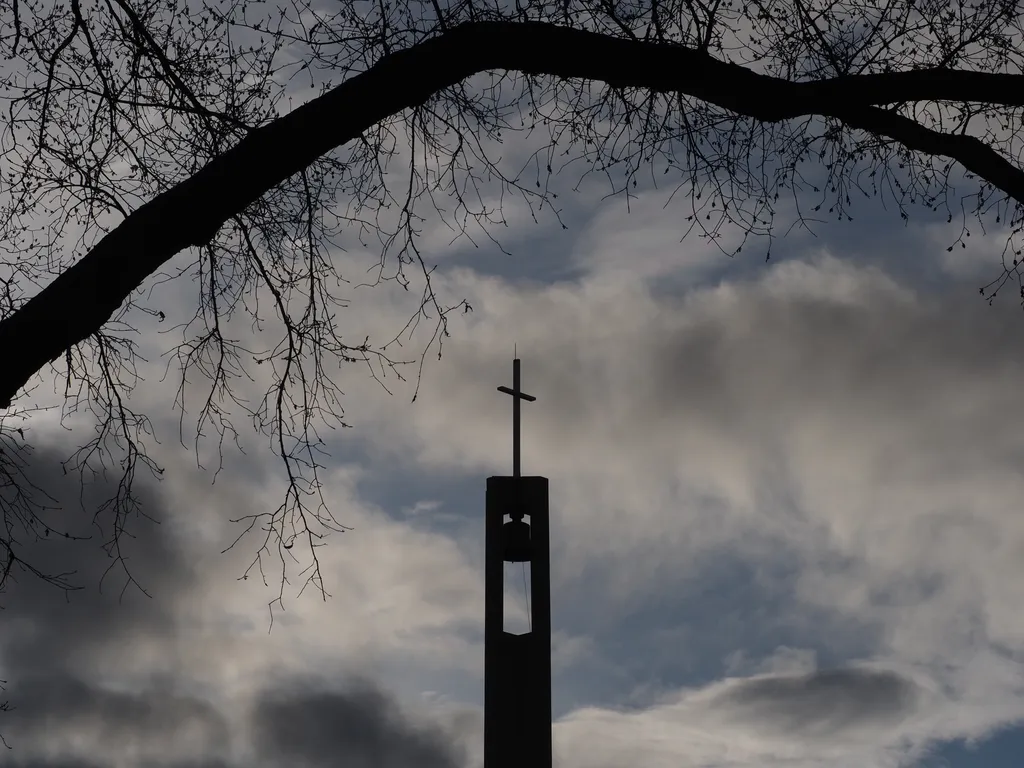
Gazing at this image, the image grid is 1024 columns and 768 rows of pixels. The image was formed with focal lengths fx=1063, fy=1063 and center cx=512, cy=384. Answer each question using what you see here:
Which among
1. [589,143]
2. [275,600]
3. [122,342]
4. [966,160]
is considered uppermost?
[589,143]

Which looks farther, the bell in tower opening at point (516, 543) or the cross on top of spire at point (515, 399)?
the cross on top of spire at point (515, 399)

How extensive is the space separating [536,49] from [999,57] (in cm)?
242

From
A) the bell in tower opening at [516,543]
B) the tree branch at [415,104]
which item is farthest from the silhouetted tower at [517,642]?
the tree branch at [415,104]

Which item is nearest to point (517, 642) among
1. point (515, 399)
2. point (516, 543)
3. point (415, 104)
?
point (516, 543)

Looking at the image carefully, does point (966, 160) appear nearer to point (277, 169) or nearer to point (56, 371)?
point (277, 169)

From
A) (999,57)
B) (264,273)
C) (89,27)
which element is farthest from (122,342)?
(999,57)

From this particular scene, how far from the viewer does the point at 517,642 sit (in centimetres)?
818

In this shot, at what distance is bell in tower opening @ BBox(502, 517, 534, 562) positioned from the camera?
8453 mm

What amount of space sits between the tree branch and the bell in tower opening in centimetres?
468

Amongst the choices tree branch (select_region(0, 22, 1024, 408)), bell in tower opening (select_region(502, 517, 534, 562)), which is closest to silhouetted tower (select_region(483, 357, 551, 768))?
bell in tower opening (select_region(502, 517, 534, 562))

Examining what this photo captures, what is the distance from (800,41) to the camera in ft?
17.2

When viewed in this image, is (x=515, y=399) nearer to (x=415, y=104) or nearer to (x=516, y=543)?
(x=516, y=543)

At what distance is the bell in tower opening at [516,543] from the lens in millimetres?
8453

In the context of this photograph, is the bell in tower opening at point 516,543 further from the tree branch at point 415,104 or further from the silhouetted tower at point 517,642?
the tree branch at point 415,104
